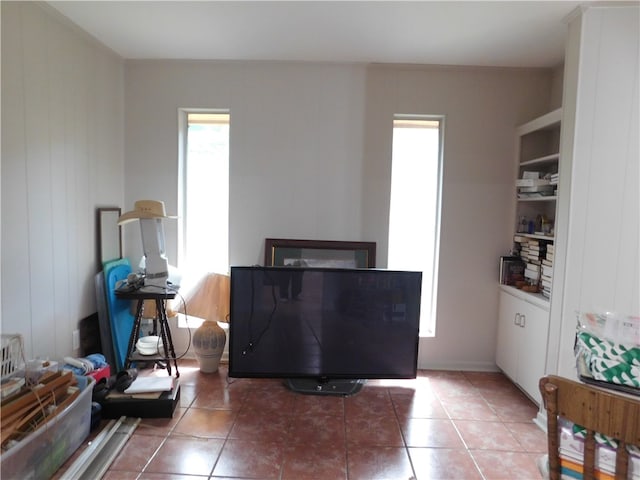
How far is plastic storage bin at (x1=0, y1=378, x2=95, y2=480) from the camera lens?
147 cm

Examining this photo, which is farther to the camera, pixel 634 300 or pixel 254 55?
pixel 254 55

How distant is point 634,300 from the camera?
77.2 inches

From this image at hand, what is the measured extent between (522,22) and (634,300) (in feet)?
5.59

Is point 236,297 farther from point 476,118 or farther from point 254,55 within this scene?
Answer: point 476,118

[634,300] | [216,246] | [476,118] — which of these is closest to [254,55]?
[216,246]

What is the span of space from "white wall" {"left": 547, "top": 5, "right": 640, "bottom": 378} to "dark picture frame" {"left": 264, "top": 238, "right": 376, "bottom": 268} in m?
1.35

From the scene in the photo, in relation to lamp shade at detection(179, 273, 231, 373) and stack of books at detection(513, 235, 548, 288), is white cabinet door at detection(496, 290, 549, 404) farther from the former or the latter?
lamp shade at detection(179, 273, 231, 373)

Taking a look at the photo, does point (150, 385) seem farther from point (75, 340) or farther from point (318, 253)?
point (318, 253)

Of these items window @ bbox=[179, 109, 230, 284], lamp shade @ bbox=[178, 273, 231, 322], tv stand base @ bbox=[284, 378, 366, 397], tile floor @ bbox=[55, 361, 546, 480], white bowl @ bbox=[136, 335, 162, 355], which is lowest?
tile floor @ bbox=[55, 361, 546, 480]

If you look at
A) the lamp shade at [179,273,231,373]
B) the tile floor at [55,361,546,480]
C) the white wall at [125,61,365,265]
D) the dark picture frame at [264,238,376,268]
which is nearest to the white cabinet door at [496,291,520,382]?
the tile floor at [55,361,546,480]

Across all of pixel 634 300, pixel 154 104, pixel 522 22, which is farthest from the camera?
pixel 154 104

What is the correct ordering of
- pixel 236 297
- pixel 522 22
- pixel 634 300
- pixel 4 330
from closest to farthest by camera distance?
pixel 4 330 → pixel 634 300 → pixel 522 22 → pixel 236 297

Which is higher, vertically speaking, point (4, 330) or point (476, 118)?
point (476, 118)

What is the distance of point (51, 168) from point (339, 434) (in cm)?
230
